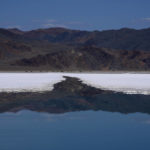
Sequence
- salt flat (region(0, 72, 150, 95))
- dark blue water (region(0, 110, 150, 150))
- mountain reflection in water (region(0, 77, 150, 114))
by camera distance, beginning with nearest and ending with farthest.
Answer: dark blue water (region(0, 110, 150, 150)), mountain reflection in water (region(0, 77, 150, 114)), salt flat (region(0, 72, 150, 95))

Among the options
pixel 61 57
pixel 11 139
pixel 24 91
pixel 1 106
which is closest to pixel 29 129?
pixel 11 139

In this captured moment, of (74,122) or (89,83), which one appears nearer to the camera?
(74,122)

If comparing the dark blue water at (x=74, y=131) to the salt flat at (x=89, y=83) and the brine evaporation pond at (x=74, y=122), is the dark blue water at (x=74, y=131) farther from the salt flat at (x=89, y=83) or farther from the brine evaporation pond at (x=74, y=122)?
the salt flat at (x=89, y=83)

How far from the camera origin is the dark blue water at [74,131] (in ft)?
40.7

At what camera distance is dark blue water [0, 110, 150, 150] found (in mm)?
12391

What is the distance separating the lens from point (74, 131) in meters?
14.6

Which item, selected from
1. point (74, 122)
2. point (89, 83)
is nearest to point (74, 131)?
point (74, 122)

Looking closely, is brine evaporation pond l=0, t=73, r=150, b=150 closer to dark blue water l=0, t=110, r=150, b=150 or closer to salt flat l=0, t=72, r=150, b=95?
dark blue water l=0, t=110, r=150, b=150

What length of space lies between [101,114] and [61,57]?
86.4 m

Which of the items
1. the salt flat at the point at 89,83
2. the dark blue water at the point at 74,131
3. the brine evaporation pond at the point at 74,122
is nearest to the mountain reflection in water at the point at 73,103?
the brine evaporation pond at the point at 74,122

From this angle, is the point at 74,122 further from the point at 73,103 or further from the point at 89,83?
the point at 89,83

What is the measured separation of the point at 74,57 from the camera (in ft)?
350

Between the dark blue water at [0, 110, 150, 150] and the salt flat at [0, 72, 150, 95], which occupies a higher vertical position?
the salt flat at [0, 72, 150, 95]

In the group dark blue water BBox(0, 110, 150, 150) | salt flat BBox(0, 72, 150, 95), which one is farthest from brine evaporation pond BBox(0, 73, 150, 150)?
salt flat BBox(0, 72, 150, 95)
